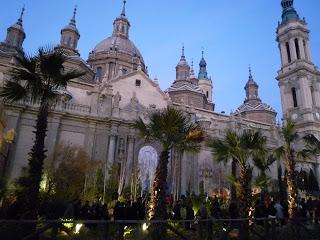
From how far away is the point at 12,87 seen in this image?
1252 centimetres

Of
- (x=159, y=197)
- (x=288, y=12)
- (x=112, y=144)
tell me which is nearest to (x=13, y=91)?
(x=159, y=197)

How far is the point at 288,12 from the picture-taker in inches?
2181

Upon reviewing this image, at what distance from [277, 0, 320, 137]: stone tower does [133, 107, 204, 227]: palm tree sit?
1457 inches

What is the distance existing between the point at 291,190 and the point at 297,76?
3858cm

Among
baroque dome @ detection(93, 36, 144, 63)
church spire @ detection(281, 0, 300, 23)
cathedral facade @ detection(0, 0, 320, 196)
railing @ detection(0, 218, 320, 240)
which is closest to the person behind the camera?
railing @ detection(0, 218, 320, 240)

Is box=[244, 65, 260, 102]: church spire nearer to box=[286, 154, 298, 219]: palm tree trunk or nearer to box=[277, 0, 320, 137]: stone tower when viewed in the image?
box=[277, 0, 320, 137]: stone tower

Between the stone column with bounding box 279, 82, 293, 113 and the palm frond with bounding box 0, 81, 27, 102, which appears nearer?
the palm frond with bounding box 0, 81, 27, 102

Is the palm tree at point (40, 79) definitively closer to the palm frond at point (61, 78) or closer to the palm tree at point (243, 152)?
the palm frond at point (61, 78)

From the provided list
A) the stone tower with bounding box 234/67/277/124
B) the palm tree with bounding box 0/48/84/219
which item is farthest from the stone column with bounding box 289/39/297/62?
the palm tree with bounding box 0/48/84/219

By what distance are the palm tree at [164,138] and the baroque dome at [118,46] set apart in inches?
1654

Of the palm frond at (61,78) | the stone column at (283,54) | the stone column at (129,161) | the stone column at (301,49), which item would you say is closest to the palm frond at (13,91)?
the palm frond at (61,78)

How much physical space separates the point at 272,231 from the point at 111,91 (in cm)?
2611

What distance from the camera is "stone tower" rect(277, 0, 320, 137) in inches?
1900

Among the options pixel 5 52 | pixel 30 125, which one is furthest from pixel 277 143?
pixel 5 52
